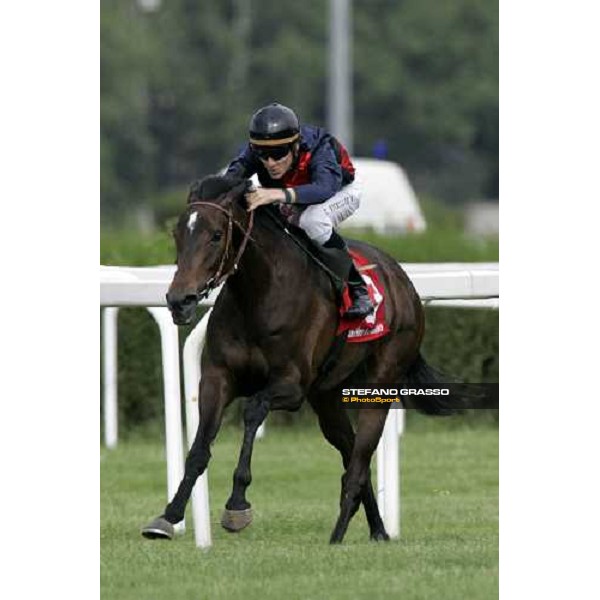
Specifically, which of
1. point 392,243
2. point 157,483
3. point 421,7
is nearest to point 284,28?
point 421,7

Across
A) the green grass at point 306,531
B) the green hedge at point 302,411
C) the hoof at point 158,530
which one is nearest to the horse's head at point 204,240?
the hoof at point 158,530

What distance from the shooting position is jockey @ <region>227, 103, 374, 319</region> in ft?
27.4

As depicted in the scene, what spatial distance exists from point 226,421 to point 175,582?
5.70 m

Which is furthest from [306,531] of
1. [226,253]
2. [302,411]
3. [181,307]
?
[302,411]

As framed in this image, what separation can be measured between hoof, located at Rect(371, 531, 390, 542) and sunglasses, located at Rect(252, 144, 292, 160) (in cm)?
162

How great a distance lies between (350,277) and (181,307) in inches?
51.0

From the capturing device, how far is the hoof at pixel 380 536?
9133 millimetres

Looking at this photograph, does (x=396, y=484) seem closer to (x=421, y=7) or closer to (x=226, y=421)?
(x=226, y=421)

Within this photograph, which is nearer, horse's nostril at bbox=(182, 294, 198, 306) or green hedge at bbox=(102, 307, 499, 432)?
horse's nostril at bbox=(182, 294, 198, 306)

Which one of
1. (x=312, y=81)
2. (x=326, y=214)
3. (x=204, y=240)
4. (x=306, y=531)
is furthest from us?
(x=312, y=81)

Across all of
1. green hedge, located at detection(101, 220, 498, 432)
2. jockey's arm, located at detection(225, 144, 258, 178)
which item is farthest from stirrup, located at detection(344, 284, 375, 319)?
green hedge, located at detection(101, 220, 498, 432)

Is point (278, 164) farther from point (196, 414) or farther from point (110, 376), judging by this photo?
point (110, 376)

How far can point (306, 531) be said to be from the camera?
955 cm

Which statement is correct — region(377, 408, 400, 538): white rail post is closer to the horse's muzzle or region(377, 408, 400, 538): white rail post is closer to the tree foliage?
the horse's muzzle
